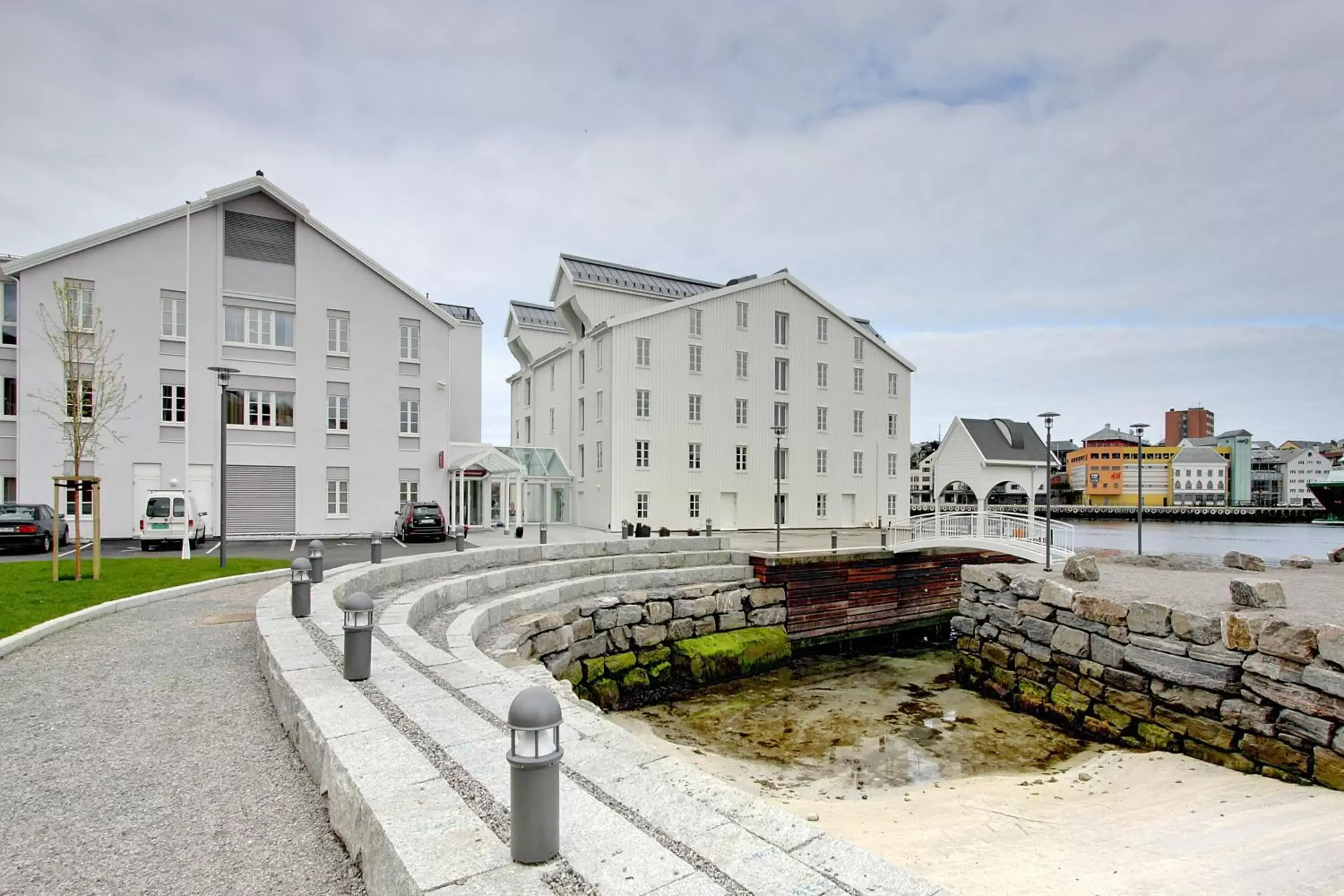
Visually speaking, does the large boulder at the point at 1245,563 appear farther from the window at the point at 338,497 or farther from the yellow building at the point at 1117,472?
the yellow building at the point at 1117,472

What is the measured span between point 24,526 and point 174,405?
23.4ft

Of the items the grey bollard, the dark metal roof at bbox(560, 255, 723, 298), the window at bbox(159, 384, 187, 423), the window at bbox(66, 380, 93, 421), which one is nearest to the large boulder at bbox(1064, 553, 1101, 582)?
the grey bollard

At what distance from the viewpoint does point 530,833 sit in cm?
295

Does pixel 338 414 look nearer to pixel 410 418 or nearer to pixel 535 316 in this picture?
pixel 410 418

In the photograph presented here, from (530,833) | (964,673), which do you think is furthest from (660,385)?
(530,833)

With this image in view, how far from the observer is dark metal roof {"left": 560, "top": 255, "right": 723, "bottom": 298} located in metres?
34.7

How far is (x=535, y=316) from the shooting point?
43281 mm

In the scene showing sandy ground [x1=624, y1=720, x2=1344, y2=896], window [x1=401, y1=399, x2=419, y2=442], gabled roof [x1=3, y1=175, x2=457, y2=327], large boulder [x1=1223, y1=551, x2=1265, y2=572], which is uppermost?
gabled roof [x1=3, y1=175, x2=457, y2=327]

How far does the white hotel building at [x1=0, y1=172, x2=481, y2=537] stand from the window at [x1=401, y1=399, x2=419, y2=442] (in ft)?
0.20

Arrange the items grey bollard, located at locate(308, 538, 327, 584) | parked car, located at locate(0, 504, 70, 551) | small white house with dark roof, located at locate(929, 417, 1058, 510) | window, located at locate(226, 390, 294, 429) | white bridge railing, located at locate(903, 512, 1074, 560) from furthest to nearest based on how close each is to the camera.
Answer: small white house with dark roof, located at locate(929, 417, 1058, 510) → window, located at locate(226, 390, 294, 429) → white bridge railing, located at locate(903, 512, 1074, 560) → parked car, located at locate(0, 504, 70, 551) → grey bollard, located at locate(308, 538, 327, 584)

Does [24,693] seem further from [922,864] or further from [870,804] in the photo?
[870,804]

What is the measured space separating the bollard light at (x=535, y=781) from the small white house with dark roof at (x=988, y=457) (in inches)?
1123

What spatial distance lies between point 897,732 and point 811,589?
787 cm

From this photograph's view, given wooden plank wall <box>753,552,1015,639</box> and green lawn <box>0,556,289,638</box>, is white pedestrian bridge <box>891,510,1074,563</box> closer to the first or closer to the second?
wooden plank wall <box>753,552,1015,639</box>
